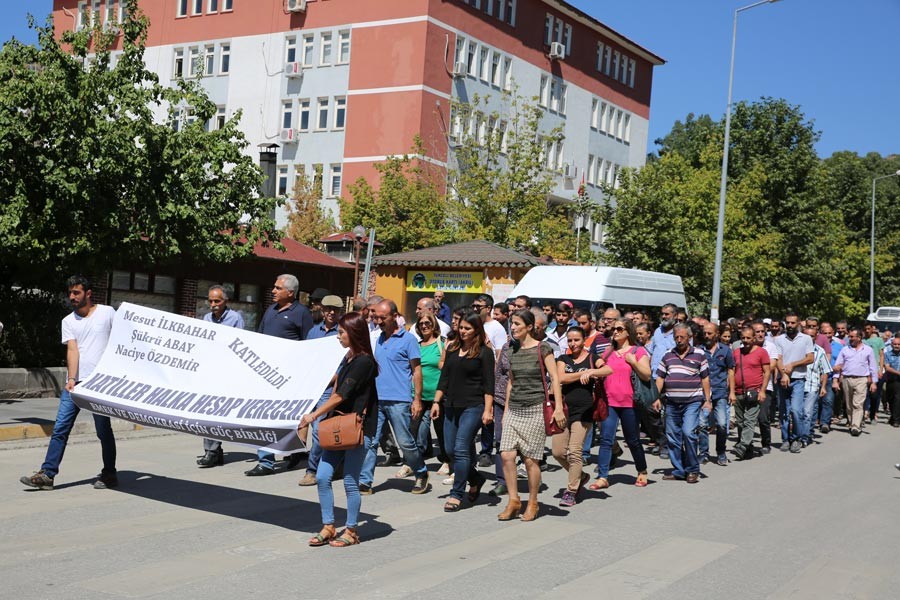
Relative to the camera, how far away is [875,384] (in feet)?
70.4

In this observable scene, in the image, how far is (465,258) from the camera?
34.4 meters

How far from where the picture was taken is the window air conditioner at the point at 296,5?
176 ft

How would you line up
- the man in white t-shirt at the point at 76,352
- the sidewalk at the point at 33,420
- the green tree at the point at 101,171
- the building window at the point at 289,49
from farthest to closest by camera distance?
the building window at the point at 289,49, the green tree at the point at 101,171, the sidewalk at the point at 33,420, the man in white t-shirt at the point at 76,352

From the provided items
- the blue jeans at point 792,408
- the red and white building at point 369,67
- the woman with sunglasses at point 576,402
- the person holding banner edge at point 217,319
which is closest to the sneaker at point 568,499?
the woman with sunglasses at point 576,402

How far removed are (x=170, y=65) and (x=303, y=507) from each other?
5260 centimetres

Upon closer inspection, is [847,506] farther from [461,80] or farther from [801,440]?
[461,80]

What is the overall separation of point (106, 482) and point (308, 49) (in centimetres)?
4663

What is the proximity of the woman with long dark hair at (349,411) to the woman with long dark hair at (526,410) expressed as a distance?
173 cm

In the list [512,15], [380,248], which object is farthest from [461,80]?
[380,248]

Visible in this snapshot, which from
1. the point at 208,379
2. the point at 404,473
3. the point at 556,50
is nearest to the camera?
the point at 208,379

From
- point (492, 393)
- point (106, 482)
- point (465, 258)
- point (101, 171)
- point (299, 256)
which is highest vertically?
point (101, 171)

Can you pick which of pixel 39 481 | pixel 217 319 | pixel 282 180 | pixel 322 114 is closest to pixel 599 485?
pixel 217 319

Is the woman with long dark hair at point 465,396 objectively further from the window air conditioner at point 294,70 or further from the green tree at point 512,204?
the window air conditioner at point 294,70

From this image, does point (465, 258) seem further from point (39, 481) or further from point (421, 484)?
point (39, 481)
